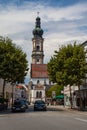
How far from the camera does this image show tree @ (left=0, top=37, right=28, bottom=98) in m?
54.3

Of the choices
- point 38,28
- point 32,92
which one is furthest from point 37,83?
point 38,28

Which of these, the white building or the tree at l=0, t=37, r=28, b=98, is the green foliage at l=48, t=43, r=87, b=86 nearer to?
the tree at l=0, t=37, r=28, b=98

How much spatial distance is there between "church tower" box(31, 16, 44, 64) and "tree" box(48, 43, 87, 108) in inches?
4366

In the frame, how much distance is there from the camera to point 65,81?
5656cm

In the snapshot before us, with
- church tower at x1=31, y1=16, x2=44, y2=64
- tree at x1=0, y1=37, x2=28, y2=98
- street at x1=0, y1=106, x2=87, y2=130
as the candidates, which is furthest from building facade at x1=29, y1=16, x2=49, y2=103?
street at x1=0, y1=106, x2=87, y2=130

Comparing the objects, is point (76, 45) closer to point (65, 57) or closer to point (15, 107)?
point (65, 57)

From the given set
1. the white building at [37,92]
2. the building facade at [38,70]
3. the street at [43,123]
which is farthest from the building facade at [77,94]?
the building facade at [38,70]

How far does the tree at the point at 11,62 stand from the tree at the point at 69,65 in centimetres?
493

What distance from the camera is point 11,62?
54469 millimetres

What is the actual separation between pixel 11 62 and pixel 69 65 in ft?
27.6

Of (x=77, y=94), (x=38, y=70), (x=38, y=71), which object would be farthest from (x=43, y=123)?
(x=38, y=71)

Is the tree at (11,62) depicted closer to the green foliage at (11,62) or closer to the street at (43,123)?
the green foliage at (11,62)

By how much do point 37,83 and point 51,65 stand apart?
10777 centimetres

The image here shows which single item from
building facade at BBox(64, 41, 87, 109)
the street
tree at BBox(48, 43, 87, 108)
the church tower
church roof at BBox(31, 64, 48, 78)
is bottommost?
the street
